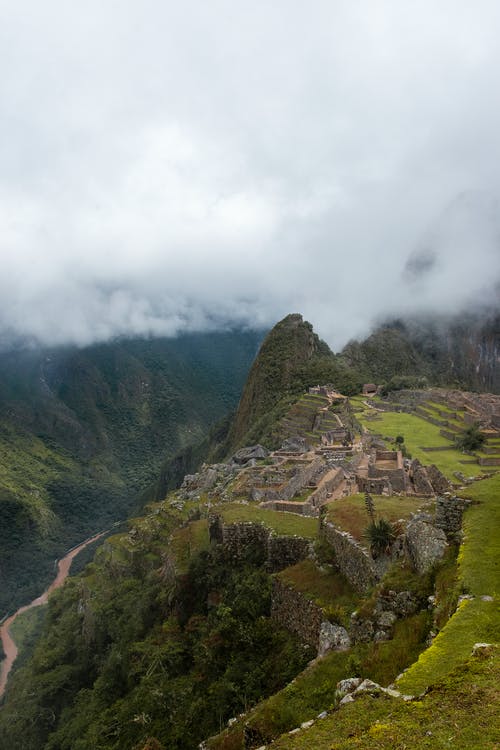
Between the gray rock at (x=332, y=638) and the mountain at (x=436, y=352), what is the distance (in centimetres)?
13376

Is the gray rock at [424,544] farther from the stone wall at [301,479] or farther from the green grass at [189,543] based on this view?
the stone wall at [301,479]

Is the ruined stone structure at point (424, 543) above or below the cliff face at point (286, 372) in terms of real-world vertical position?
below

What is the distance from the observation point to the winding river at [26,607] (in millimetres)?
61531

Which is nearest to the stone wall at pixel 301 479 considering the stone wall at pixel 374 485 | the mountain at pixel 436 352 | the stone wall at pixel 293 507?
the stone wall at pixel 293 507

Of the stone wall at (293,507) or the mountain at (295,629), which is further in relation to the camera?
the stone wall at (293,507)

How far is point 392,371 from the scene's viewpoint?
14600cm

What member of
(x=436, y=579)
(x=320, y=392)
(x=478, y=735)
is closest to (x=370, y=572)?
(x=436, y=579)

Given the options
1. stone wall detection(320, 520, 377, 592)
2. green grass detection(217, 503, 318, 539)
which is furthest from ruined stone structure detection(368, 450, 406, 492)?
stone wall detection(320, 520, 377, 592)

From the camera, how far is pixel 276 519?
1612 cm

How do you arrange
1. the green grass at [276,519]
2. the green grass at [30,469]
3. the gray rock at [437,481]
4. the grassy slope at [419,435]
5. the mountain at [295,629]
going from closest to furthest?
the mountain at [295,629], the green grass at [276,519], the gray rock at [437,481], the grassy slope at [419,435], the green grass at [30,469]

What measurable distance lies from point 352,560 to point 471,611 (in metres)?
5.15

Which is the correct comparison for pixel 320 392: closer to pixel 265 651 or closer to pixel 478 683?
pixel 265 651

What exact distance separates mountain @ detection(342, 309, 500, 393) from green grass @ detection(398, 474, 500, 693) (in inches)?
5282

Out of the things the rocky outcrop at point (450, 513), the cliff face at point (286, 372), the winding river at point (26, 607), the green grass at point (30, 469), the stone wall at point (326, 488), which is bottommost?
the winding river at point (26, 607)
